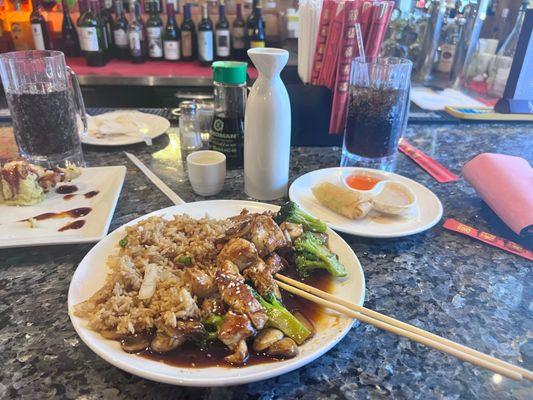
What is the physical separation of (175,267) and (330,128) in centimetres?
103

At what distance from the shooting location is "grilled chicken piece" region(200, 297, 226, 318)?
821 mm

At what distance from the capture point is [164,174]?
1.55m

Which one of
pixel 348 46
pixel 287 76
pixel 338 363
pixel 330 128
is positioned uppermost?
pixel 348 46

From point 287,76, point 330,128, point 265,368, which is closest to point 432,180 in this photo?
point 330,128

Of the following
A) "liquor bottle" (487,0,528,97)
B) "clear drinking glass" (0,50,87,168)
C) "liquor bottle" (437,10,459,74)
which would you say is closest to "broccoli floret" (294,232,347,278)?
"clear drinking glass" (0,50,87,168)

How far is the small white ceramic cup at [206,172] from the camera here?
1347 mm

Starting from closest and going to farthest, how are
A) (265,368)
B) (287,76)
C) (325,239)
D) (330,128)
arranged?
(265,368) → (325,239) → (330,128) → (287,76)

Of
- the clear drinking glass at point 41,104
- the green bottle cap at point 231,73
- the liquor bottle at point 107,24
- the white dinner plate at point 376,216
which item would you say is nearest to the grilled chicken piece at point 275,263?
the white dinner plate at point 376,216

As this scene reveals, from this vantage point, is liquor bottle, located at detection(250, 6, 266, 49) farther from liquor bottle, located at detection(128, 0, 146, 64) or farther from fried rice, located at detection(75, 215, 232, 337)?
fried rice, located at detection(75, 215, 232, 337)

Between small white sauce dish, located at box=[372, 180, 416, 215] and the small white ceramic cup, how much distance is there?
0.52 meters

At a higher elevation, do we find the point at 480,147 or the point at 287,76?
the point at 287,76

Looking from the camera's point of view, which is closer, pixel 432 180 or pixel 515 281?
pixel 515 281

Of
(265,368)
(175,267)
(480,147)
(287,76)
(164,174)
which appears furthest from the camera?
(287,76)

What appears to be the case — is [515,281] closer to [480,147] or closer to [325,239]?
[325,239]
